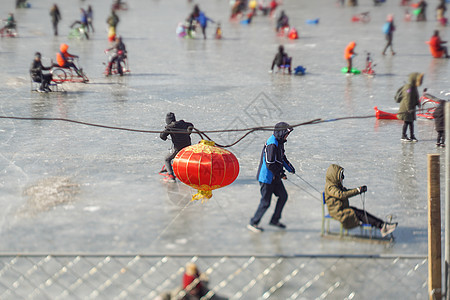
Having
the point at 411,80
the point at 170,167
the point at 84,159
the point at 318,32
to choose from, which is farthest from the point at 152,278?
the point at 318,32

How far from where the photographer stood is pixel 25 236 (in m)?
8.59

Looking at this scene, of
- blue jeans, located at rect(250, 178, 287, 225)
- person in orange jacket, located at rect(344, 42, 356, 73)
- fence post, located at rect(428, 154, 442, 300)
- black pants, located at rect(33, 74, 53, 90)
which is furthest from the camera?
person in orange jacket, located at rect(344, 42, 356, 73)

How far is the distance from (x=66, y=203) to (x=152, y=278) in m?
3.04

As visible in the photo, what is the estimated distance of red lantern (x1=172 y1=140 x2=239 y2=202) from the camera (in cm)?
831

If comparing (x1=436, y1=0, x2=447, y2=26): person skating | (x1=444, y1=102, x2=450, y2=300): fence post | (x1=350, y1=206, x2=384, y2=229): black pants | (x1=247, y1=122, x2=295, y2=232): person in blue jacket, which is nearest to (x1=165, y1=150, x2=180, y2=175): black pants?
(x1=247, y1=122, x2=295, y2=232): person in blue jacket

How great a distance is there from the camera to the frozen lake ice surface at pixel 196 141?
28.3 feet

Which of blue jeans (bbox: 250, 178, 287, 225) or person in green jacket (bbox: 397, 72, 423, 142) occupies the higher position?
person in green jacket (bbox: 397, 72, 423, 142)

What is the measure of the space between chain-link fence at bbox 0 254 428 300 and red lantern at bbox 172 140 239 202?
1.21 metres

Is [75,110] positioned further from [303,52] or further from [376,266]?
[303,52]

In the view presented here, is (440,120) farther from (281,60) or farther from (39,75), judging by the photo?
(39,75)

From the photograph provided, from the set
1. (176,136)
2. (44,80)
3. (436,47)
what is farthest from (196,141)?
(436,47)

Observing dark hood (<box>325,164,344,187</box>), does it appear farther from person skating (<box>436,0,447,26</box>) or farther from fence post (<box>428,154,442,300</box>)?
person skating (<box>436,0,447,26</box>)

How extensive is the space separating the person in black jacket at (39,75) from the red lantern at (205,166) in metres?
10.2

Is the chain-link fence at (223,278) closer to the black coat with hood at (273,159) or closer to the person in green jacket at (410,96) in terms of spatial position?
the black coat with hood at (273,159)
